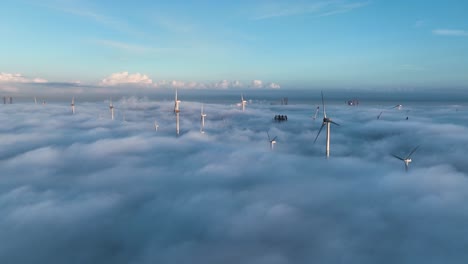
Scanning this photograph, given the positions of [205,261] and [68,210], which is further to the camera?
[68,210]

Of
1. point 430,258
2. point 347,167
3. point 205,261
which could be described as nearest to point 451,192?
point 347,167

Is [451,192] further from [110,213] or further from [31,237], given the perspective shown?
[31,237]

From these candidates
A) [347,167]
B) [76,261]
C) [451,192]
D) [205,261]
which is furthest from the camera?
[347,167]

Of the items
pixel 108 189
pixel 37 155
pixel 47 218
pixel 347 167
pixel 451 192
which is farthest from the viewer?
pixel 37 155

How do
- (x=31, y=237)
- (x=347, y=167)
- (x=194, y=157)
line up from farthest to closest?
(x=194, y=157)
(x=347, y=167)
(x=31, y=237)

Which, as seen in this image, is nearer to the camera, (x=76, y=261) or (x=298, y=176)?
(x=76, y=261)

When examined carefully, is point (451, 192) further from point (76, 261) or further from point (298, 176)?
point (76, 261)

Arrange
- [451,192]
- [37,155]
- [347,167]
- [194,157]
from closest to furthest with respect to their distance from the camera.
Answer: [451,192] < [347,167] < [194,157] < [37,155]

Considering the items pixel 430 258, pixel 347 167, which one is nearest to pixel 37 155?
pixel 347 167
